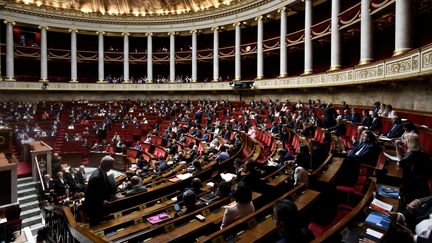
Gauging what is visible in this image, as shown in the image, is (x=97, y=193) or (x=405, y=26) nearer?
(x=97, y=193)

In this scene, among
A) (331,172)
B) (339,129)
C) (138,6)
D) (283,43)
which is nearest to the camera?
(331,172)

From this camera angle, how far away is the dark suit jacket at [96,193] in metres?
3.86

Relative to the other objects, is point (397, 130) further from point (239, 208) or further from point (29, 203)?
point (29, 203)

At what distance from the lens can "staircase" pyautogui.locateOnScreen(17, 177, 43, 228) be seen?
29.6 feet

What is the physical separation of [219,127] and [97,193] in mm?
9947

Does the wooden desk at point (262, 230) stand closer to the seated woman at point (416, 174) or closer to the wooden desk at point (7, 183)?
the seated woman at point (416, 174)

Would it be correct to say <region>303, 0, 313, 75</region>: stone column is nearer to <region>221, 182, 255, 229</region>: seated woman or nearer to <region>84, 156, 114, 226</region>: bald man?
<region>221, 182, 255, 229</region>: seated woman

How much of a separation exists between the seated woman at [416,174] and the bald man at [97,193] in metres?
4.06

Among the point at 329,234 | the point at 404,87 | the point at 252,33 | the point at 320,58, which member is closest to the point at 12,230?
the point at 329,234

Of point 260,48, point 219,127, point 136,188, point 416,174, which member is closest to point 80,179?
point 136,188

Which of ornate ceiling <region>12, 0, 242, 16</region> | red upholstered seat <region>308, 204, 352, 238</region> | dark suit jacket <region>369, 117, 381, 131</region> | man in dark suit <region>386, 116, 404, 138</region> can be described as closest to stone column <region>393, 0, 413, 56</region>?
dark suit jacket <region>369, 117, 381, 131</region>

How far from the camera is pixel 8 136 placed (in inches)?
411

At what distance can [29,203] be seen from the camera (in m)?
10.0

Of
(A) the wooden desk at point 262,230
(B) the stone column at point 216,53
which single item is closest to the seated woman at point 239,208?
(A) the wooden desk at point 262,230
